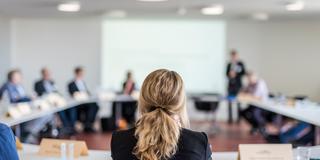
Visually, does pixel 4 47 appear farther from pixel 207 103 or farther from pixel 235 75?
pixel 235 75

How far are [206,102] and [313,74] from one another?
3328mm

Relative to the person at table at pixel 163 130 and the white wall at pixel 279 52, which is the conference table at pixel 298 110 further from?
the person at table at pixel 163 130

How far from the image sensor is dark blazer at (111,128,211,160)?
1979mm

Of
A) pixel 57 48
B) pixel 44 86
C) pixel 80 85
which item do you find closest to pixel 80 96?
pixel 80 85

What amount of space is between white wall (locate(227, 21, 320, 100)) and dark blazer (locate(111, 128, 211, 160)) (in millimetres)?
8982

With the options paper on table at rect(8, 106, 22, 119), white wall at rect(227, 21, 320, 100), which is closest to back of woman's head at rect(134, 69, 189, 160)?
paper on table at rect(8, 106, 22, 119)

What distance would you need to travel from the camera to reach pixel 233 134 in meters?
8.62

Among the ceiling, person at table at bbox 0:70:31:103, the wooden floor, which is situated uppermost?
the ceiling

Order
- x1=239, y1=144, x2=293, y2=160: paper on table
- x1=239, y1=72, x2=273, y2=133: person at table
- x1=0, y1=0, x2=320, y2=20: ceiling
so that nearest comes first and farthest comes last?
x1=239, y1=144, x2=293, y2=160: paper on table
x1=0, y1=0, x2=320, y2=20: ceiling
x1=239, y1=72, x2=273, y2=133: person at table

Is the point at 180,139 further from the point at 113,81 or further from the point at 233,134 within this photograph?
the point at 113,81

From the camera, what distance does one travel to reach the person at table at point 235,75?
955 cm

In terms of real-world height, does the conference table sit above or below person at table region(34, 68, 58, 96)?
below

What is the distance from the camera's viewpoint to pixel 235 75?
9.57 metres

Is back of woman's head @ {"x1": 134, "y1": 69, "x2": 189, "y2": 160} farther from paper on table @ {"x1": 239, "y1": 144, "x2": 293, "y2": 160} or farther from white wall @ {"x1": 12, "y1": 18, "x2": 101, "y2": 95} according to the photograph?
white wall @ {"x1": 12, "y1": 18, "x2": 101, "y2": 95}
